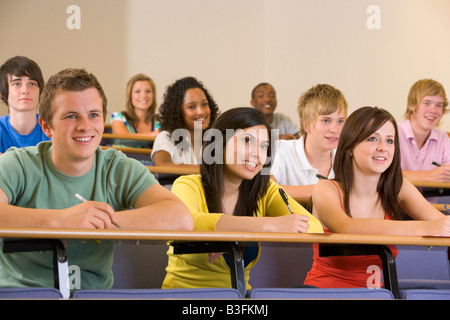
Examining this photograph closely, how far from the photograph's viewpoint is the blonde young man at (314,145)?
2.82 metres

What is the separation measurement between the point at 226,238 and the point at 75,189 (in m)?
0.57

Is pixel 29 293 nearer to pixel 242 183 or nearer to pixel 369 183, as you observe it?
pixel 242 183

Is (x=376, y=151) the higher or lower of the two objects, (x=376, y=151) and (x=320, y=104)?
the lower

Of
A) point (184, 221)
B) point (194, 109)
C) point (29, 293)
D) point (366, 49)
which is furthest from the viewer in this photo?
point (366, 49)

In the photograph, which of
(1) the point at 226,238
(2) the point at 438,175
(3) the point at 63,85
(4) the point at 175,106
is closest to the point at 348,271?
(1) the point at 226,238

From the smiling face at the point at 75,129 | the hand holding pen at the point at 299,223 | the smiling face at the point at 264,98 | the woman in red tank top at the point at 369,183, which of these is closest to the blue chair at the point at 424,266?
the woman in red tank top at the point at 369,183

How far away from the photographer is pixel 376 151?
206 cm

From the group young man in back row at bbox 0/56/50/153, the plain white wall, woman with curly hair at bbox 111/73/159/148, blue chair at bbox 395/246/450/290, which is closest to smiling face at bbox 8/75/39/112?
young man in back row at bbox 0/56/50/153

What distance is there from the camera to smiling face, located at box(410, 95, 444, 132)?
3598 millimetres

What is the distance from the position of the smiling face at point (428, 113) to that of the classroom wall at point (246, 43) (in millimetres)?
2157

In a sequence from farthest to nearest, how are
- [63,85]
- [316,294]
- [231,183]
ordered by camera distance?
[231,183] < [63,85] < [316,294]

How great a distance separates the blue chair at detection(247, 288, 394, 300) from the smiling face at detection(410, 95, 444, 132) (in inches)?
97.0
